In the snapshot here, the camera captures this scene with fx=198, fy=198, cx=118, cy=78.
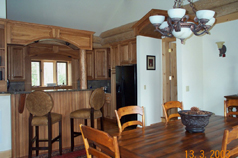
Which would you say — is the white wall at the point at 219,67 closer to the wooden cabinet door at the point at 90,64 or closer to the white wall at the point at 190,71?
the white wall at the point at 190,71

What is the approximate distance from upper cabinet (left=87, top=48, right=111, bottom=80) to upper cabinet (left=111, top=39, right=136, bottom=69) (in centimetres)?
101

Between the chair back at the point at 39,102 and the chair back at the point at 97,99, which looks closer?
the chair back at the point at 39,102

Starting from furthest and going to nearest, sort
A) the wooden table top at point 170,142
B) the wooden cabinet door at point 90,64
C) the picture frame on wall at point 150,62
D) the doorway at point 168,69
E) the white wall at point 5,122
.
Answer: the wooden cabinet door at point 90,64 → the doorway at point 168,69 → the picture frame on wall at point 150,62 → the white wall at point 5,122 → the wooden table top at point 170,142

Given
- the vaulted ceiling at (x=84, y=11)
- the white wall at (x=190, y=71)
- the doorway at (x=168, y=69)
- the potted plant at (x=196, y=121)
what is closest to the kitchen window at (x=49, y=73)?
the vaulted ceiling at (x=84, y=11)

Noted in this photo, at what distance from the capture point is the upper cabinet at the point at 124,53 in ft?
17.7

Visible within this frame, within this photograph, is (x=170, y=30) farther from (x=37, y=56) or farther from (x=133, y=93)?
(x=37, y=56)

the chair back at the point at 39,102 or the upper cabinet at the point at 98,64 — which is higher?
the upper cabinet at the point at 98,64

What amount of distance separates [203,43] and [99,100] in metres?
3.00

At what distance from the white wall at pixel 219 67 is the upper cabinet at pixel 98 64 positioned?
11.0 ft

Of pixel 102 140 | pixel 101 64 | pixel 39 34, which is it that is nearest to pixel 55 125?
pixel 39 34

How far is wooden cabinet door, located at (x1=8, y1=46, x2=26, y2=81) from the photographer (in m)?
5.89

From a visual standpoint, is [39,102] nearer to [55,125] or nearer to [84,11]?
[55,125]

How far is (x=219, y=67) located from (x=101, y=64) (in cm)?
386

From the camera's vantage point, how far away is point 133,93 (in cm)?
504
